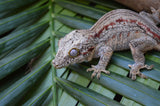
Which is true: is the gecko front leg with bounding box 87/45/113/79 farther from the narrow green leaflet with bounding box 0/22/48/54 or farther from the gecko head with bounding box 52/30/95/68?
the narrow green leaflet with bounding box 0/22/48/54

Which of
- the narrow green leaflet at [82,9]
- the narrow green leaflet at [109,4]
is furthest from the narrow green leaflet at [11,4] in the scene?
the narrow green leaflet at [109,4]

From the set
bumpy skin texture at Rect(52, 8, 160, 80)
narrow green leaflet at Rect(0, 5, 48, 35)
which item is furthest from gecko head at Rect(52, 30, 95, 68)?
narrow green leaflet at Rect(0, 5, 48, 35)

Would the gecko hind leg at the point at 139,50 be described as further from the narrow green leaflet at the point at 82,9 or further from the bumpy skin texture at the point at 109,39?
the narrow green leaflet at the point at 82,9

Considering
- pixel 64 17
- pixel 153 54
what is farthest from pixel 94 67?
pixel 64 17

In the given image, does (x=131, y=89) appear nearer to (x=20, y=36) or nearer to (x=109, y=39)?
(x=109, y=39)

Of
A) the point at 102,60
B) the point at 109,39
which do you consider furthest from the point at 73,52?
the point at 109,39

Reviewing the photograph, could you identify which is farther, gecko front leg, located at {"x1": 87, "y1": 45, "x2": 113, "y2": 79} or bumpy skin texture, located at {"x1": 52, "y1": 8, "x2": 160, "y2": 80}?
bumpy skin texture, located at {"x1": 52, "y1": 8, "x2": 160, "y2": 80}

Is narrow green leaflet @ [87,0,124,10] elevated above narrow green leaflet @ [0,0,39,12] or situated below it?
above
